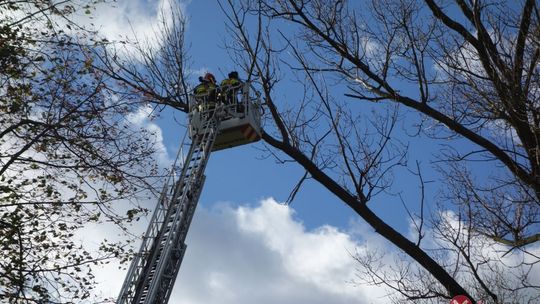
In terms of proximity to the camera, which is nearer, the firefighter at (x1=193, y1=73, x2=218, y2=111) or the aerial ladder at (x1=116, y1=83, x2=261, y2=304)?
the aerial ladder at (x1=116, y1=83, x2=261, y2=304)

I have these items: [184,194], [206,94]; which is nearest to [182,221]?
[184,194]

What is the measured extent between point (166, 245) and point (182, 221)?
1.26 ft

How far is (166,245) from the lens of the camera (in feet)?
18.9

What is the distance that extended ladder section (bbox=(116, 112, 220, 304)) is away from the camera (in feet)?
18.2

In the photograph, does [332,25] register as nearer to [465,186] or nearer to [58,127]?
[465,186]

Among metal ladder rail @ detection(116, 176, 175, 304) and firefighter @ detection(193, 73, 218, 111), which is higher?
firefighter @ detection(193, 73, 218, 111)

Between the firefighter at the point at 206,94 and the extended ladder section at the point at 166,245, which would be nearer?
the extended ladder section at the point at 166,245

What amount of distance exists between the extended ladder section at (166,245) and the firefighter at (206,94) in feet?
3.12

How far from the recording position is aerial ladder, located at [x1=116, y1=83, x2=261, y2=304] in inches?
221

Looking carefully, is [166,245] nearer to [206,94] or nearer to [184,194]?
[184,194]

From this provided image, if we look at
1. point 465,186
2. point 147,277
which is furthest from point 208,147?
point 465,186

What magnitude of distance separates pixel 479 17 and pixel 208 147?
474 centimetres

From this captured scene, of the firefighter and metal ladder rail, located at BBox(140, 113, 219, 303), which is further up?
the firefighter

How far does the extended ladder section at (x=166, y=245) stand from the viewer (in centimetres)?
556
